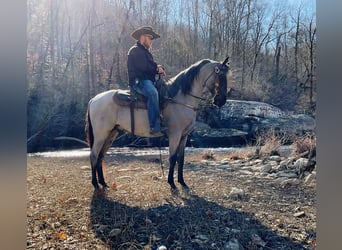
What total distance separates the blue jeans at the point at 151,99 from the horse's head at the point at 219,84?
0.89ft

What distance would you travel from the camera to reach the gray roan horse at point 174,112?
176 cm

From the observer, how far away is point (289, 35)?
1.80 metres

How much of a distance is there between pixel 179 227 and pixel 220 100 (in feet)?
2.13

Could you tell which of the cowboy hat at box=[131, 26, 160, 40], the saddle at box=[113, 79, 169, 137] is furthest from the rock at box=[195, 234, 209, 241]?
the cowboy hat at box=[131, 26, 160, 40]

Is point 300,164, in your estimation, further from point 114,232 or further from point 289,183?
point 114,232

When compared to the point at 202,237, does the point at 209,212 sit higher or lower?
higher

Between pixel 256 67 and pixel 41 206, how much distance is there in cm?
122

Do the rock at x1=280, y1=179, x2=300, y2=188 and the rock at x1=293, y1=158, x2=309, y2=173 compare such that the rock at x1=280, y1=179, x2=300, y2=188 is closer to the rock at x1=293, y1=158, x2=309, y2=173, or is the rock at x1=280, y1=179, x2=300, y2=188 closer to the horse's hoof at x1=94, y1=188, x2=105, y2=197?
the rock at x1=293, y1=158, x2=309, y2=173

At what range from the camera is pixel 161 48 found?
1.76m

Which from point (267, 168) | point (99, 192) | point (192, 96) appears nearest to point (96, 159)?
point (99, 192)

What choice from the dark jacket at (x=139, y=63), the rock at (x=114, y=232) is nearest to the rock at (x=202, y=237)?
the rock at (x=114, y=232)

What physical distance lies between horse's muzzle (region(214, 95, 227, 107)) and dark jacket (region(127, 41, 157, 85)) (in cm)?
33
